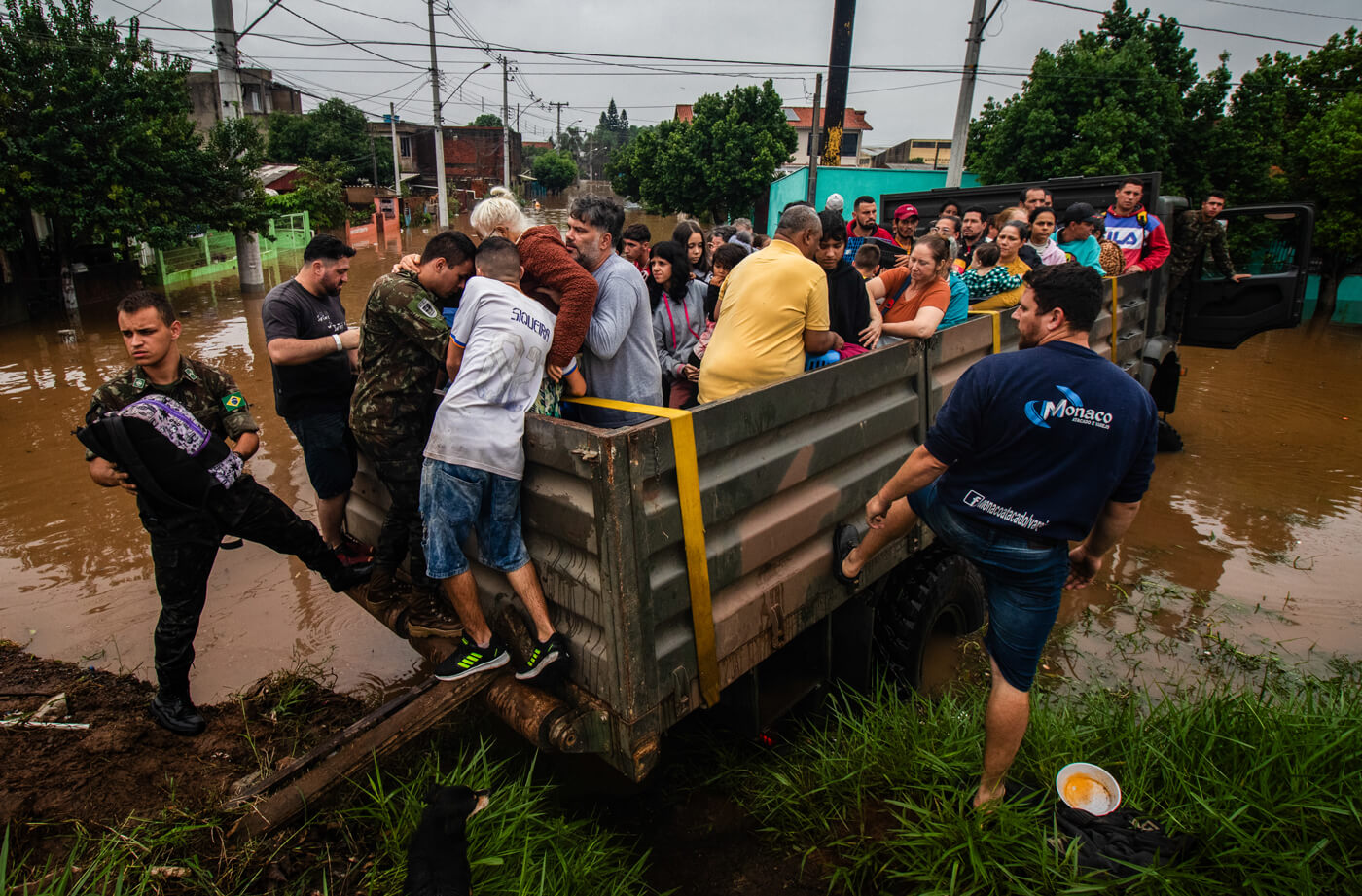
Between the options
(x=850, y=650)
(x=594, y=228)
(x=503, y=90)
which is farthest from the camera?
(x=503, y=90)

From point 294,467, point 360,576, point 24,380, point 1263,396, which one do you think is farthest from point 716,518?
point 24,380

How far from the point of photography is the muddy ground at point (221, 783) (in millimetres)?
2209

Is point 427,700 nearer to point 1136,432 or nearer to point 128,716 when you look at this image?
point 128,716

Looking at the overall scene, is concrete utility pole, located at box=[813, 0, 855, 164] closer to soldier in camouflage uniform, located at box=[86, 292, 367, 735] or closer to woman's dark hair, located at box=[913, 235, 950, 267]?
woman's dark hair, located at box=[913, 235, 950, 267]

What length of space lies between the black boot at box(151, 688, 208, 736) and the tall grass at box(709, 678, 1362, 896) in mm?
1999

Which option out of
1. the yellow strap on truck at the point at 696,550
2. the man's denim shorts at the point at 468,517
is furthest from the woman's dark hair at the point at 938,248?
the man's denim shorts at the point at 468,517

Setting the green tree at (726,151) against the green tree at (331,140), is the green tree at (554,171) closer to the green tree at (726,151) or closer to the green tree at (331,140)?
the green tree at (331,140)

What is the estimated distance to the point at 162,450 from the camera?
8.36ft

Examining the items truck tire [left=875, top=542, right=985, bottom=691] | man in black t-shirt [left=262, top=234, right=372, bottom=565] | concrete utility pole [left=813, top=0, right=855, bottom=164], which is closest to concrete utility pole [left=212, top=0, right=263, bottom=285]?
man in black t-shirt [left=262, top=234, right=372, bottom=565]

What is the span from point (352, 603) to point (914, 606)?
3.22m

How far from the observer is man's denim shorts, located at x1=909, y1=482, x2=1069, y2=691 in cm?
229

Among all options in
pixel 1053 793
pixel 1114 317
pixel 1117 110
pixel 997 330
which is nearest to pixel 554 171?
pixel 1117 110

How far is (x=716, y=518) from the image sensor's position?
2.22 m

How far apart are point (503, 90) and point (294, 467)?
38182 mm
